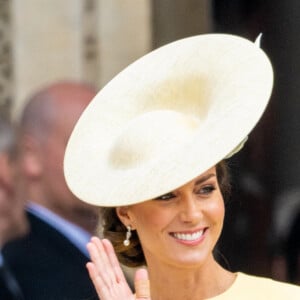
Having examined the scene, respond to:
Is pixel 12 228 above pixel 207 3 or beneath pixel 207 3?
beneath

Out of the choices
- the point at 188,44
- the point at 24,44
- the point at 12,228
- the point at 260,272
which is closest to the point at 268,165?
the point at 260,272

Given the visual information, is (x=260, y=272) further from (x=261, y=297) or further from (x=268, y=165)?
(x=261, y=297)

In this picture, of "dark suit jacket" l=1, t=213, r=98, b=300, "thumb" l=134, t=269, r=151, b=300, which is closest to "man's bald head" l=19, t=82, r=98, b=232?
"dark suit jacket" l=1, t=213, r=98, b=300

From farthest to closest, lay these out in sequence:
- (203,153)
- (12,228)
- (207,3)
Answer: (207,3), (12,228), (203,153)

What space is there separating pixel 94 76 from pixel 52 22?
31 cm

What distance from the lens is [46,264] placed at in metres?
6.30

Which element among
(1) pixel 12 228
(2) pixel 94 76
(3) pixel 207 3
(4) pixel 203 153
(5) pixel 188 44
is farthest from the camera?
(2) pixel 94 76

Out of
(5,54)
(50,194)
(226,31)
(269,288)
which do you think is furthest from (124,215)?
(5,54)

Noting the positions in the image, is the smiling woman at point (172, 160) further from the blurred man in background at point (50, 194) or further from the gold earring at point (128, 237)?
the blurred man in background at point (50, 194)

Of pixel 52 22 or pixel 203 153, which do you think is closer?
pixel 203 153

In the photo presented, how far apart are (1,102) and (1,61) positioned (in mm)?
205

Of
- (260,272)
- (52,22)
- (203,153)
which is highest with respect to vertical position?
(52,22)

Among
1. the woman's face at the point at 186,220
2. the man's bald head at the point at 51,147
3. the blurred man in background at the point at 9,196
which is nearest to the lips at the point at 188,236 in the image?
the woman's face at the point at 186,220

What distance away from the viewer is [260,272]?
267 inches
